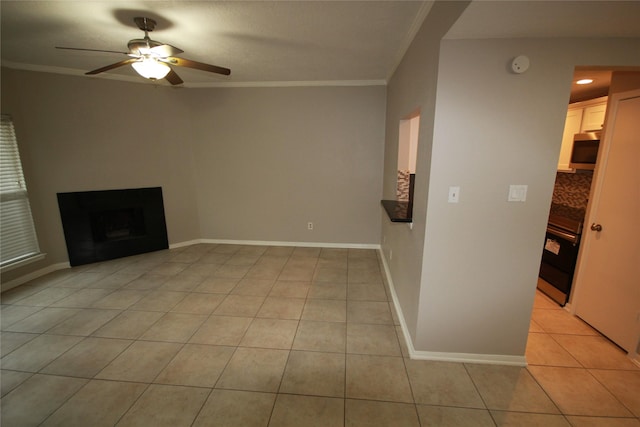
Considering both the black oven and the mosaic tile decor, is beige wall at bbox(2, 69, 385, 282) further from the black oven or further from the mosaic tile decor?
the black oven

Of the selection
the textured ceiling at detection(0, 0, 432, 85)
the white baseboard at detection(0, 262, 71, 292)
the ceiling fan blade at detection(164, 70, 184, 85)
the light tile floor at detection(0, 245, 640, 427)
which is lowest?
the light tile floor at detection(0, 245, 640, 427)

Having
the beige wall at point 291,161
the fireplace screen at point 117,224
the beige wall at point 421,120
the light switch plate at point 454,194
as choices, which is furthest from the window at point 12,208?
the light switch plate at point 454,194

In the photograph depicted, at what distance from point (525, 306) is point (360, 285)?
1.67m

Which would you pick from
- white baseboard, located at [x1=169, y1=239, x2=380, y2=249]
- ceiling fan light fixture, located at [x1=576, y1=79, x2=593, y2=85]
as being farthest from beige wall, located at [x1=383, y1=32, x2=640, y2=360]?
white baseboard, located at [x1=169, y1=239, x2=380, y2=249]

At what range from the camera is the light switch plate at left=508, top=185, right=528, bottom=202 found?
177 cm

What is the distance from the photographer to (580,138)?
2900 mm

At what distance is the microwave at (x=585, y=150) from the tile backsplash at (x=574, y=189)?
13 cm

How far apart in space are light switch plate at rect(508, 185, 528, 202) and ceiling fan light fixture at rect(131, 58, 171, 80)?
9.05ft

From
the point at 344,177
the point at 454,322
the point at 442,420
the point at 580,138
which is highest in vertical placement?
the point at 580,138

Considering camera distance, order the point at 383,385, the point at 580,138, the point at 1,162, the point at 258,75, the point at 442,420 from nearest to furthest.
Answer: the point at 442,420
the point at 383,385
the point at 580,138
the point at 1,162
the point at 258,75

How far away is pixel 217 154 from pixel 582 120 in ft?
15.9

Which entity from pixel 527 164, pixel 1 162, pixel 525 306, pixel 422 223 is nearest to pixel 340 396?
pixel 422 223

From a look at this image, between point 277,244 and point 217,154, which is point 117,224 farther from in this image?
point 277,244

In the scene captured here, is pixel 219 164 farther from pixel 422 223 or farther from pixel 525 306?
pixel 525 306
